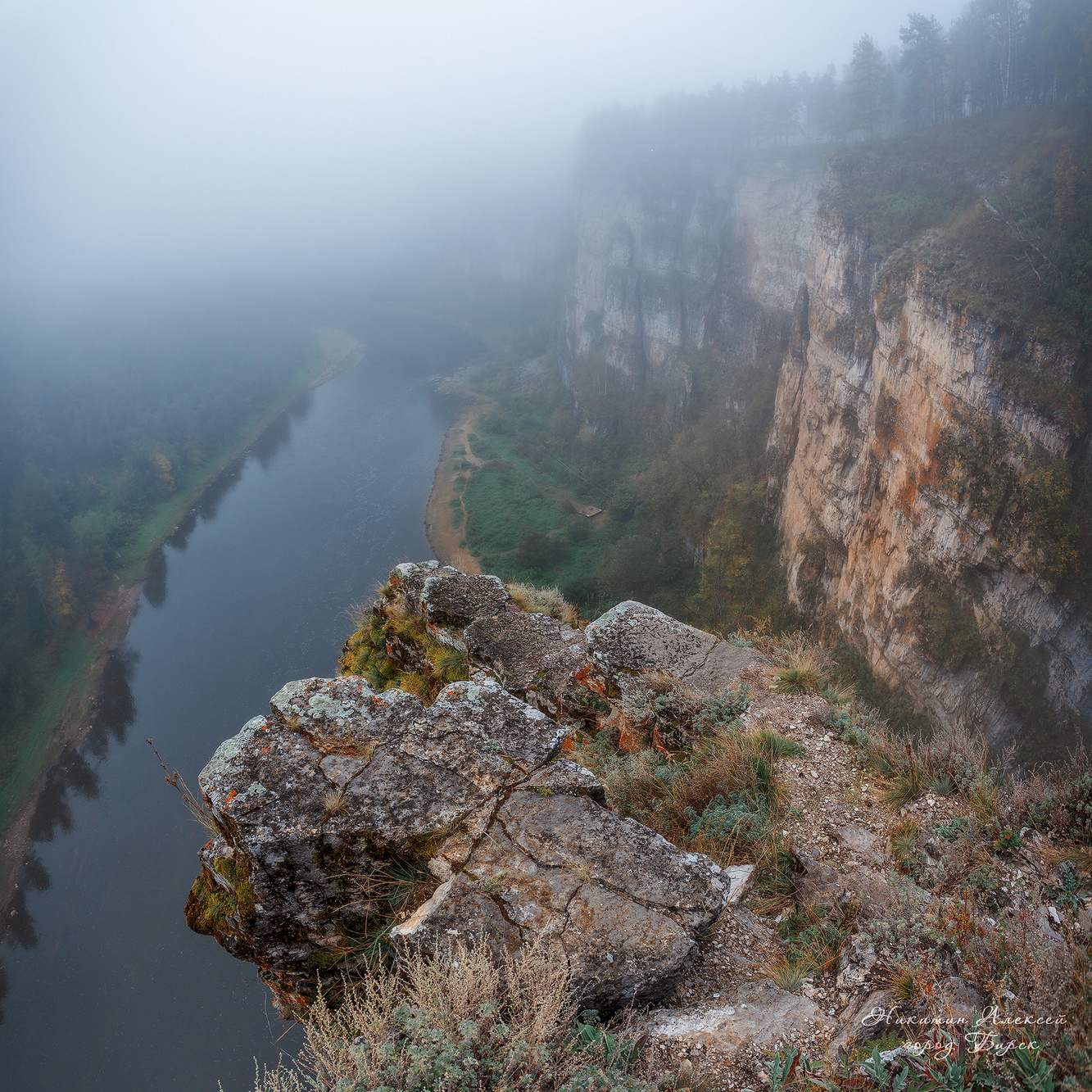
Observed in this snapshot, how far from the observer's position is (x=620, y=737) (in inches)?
246

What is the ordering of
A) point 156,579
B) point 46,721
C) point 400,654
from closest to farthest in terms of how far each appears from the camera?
point 400,654
point 46,721
point 156,579

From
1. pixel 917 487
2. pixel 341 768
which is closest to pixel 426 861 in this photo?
pixel 341 768

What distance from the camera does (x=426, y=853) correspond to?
3738mm

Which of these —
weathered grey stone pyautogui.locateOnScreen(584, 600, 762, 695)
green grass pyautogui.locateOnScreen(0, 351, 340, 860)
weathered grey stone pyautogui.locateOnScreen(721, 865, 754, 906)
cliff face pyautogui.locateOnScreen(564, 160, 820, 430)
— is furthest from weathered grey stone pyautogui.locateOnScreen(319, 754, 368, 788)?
cliff face pyautogui.locateOnScreen(564, 160, 820, 430)

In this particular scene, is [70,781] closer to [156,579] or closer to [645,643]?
[156,579]

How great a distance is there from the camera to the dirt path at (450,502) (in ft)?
126

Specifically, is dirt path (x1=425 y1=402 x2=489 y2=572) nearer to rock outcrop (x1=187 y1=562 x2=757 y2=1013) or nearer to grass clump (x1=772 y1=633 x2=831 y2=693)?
grass clump (x1=772 y1=633 x2=831 y2=693)

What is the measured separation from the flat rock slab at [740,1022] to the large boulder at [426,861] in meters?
0.17

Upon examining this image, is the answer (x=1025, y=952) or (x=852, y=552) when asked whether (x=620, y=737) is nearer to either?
(x=1025, y=952)

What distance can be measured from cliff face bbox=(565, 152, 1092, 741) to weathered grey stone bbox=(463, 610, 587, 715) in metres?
15.6

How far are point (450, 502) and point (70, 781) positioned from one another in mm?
25202

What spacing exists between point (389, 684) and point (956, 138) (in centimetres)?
3342

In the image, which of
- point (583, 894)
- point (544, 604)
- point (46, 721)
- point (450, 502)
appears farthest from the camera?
point (450, 502)

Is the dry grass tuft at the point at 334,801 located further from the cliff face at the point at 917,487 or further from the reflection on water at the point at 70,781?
the reflection on water at the point at 70,781
